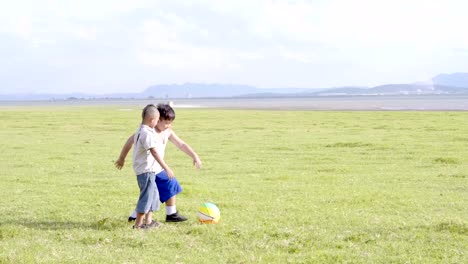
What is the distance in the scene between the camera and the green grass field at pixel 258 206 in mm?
8922

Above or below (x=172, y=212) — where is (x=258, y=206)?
below

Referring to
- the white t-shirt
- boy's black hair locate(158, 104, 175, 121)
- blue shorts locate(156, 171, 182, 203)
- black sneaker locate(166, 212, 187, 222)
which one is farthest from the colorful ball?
boy's black hair locate(158, 104, 175, 121)

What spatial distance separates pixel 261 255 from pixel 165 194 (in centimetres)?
286

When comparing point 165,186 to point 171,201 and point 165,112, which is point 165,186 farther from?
point 165,112

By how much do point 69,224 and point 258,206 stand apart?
11.7 ft

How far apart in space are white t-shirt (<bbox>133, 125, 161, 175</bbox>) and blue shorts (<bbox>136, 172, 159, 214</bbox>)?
10cm

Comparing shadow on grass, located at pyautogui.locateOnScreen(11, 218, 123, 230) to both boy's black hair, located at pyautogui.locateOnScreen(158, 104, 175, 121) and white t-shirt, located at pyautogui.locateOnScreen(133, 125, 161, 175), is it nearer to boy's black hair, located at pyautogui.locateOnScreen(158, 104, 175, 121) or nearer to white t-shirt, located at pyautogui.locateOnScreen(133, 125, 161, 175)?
white t-shirt, located at pyautogui.locateOnScreen(133, 125, 161, 175)

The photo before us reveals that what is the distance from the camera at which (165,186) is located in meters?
11.0

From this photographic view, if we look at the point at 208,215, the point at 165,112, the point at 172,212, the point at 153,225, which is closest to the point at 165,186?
the point at 172,212

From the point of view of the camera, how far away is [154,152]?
33.5 feet

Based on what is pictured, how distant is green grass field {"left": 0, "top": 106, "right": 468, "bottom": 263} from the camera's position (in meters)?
8.92

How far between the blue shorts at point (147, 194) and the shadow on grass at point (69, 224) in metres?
0.71

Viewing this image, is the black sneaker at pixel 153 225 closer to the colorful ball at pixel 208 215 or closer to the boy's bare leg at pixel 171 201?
the boy's bare leg at pixel 171 201

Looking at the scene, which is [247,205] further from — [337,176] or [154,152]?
[337,176]
